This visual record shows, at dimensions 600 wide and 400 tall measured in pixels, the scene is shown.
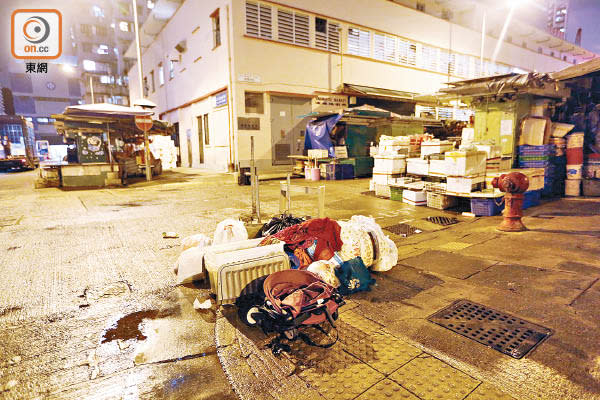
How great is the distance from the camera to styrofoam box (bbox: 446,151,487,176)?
716 cm

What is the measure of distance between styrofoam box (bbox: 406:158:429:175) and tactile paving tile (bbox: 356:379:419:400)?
7.12 m

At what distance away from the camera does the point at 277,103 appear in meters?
17.5

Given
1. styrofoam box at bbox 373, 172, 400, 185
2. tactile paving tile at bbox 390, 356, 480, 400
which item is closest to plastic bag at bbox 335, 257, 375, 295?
tactile paving tile at bbox 390, 356, 480, 400

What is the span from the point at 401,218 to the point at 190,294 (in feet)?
16.4

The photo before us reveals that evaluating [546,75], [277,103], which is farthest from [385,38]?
[546,75]

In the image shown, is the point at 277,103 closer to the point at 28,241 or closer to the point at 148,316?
the point at 28,241

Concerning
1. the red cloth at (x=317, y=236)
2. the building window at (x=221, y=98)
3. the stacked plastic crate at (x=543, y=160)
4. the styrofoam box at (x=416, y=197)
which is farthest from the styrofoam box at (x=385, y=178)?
the building window at (x=221, y=98)

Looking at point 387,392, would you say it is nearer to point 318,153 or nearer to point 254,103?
point 318,153

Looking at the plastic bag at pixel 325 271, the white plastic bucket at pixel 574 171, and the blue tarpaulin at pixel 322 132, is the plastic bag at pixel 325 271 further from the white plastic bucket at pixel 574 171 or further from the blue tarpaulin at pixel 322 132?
the blue tarpaulin at pixel 322 132

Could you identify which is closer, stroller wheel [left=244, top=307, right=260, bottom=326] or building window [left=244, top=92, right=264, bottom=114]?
stroller wheel [left=244, top=307, right=260, bottom=326]

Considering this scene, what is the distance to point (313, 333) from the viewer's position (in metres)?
2.84

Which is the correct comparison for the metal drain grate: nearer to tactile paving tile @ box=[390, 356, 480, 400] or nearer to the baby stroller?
tactile paving tile @ box=[390, 356, 480, 400]

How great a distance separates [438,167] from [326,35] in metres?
13.8

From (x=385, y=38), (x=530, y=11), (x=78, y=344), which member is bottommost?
(x=78, y=344)
